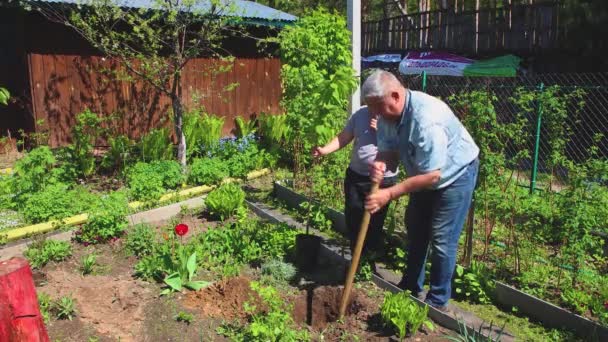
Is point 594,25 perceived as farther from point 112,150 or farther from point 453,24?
point 112,150

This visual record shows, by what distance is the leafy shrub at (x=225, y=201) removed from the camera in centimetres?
571

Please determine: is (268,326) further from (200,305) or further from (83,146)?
(83,146)

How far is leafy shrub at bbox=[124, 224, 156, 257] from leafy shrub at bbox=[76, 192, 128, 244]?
0.16 meters

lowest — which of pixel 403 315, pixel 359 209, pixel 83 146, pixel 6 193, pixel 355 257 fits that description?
pixel 403 315

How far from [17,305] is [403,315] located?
86.3 inches

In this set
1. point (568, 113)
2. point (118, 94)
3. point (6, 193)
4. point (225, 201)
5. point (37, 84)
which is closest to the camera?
point (225, 201)

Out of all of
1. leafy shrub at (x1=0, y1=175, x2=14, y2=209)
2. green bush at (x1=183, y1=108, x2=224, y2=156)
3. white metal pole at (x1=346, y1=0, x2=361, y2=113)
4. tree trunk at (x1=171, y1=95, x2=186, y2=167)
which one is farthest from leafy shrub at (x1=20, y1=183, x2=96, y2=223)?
white metal pole at (x1=346, y1=0, x2=361, y2=113)

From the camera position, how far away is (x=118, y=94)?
8070mm

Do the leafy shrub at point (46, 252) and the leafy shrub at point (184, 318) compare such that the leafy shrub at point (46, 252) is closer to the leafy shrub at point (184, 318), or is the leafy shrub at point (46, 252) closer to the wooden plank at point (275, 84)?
the leafy shrub at point (184, 318)

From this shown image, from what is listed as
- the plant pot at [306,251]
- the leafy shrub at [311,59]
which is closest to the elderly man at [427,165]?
the plant pot at [306,251]

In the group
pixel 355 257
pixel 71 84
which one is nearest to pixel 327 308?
pixel 355 257

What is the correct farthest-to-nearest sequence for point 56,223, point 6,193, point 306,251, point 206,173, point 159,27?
point 159,27, point 206,173, point 6,193, point 56,223, point 306,251

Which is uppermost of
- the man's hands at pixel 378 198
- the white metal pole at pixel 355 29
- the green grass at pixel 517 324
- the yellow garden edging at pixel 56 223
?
the white metal pole at pixel 355 29

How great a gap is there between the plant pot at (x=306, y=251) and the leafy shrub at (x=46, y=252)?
2141mm
